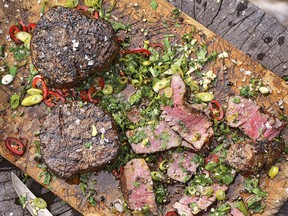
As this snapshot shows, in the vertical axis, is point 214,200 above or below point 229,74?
below

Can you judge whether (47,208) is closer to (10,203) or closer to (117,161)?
(10,203)

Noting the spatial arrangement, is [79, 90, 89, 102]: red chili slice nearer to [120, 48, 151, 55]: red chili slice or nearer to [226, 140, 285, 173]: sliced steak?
[120, 48, 151, 55]: red chili slice

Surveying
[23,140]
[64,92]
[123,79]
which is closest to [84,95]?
[64,92]

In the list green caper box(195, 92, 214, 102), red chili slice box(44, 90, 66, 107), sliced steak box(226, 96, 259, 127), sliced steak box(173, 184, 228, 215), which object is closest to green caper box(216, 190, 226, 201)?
sliced steak box(173, 184, 228, 215)

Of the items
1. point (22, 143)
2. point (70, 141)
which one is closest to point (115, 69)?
point (70, 141)

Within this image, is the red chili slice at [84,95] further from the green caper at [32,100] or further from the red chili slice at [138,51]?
the red chili slice at [138,51]

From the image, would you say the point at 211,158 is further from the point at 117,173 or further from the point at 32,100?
the point at 32,100
